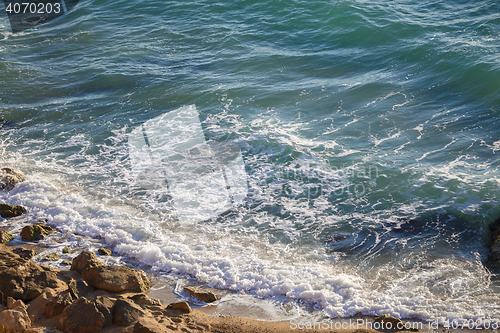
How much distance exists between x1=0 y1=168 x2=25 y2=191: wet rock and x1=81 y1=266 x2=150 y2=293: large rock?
13.6 ft

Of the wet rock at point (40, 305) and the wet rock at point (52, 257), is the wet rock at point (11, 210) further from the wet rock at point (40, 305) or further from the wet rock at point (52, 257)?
the wet rock at point (40, 305)

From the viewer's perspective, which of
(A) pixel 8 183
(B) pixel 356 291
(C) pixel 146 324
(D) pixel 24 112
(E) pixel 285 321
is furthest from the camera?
(D) pixel 24 112

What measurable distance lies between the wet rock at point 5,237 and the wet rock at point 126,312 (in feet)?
10.6

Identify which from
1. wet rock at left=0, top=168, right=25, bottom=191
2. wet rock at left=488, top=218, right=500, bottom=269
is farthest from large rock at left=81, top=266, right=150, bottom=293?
wet rock at left=488, top=218, right=500, bottom=269

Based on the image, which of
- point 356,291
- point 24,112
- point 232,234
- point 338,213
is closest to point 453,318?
point 356,291

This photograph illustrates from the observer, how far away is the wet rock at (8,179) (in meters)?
8.18

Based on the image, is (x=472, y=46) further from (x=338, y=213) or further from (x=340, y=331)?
(x=340, y=331)

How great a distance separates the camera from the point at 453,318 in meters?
4.95

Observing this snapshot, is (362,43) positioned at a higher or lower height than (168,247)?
higher

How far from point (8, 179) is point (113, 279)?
15.0 ft

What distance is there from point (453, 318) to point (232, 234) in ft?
11.7

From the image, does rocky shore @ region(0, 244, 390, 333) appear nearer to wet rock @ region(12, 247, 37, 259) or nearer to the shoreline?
the shoreline

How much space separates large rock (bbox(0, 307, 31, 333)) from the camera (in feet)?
13.6

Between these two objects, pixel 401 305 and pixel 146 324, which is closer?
pixel 146 324
